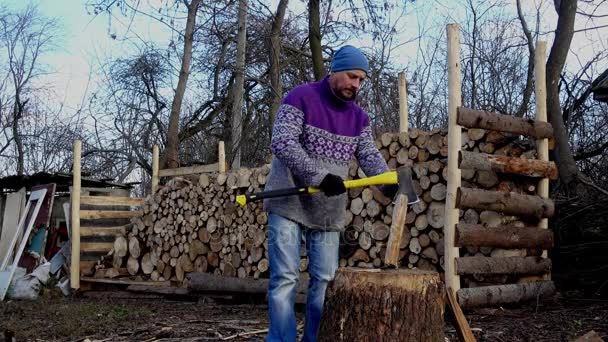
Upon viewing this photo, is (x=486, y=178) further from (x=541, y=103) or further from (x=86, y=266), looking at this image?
(x=86, y=266)

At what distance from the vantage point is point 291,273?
363 centimetres

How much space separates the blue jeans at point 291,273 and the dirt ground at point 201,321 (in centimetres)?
136

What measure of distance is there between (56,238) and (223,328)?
606 centimetres

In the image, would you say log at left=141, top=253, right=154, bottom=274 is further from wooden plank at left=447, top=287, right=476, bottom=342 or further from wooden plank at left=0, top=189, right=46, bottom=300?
wooden plank at left=447, top=287, right=476, bottom=342

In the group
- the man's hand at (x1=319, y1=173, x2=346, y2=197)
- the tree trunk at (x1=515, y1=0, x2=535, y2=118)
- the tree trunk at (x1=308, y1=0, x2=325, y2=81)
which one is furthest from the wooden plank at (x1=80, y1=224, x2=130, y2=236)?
the man's hand at (x1=319, y1=173, x2=346, y2=197)

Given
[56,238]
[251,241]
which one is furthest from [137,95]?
[251,241]

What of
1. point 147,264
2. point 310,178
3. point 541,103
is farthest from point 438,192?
point 147,264

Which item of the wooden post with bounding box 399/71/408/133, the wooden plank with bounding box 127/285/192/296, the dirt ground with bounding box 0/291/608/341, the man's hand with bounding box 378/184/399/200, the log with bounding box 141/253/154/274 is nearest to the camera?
the man's hand with bounding box 378/184/399/200

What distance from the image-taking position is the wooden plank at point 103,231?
30.4 ft

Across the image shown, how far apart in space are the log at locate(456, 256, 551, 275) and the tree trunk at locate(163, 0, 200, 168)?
7.87 meters

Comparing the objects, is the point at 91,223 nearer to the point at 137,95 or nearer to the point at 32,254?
the point at 32,254

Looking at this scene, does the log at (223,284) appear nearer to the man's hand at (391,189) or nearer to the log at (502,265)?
the log at (502,265)

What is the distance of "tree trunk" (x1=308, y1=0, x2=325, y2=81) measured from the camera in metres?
10.9

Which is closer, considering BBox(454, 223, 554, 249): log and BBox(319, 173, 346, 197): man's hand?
BBox(319, 173, 346, 197): man's hand
